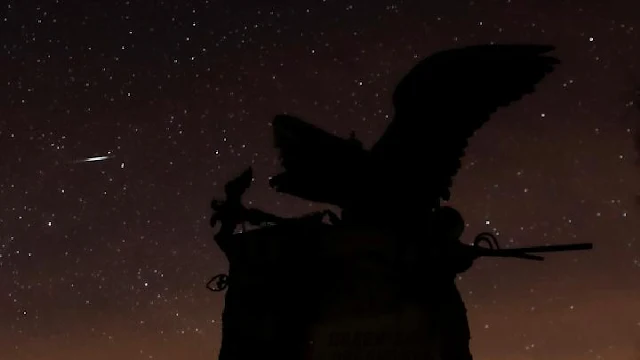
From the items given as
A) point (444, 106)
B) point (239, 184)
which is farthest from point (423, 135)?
point (239, 184)

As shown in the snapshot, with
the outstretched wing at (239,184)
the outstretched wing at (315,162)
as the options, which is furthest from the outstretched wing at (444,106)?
the outstretched wing at (239,184)

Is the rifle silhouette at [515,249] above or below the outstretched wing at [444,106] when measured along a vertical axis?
below

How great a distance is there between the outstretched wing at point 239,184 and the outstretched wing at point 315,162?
0.28 m

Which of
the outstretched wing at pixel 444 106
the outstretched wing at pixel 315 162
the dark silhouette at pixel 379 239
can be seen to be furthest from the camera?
the outstretched wing at pixel 315 162

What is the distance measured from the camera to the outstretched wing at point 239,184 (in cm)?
731

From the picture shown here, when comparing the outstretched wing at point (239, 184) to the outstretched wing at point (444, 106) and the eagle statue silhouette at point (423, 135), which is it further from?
the outstretched wing at point (444, 106)

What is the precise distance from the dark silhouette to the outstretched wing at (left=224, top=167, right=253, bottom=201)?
10mm

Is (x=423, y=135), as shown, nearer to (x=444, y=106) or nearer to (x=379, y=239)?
(x=444, y=106)

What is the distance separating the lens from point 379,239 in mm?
6770

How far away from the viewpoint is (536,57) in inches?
270

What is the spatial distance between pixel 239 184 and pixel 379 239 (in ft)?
4.99

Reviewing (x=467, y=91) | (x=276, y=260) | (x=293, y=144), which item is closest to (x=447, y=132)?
(x=467, y=91)

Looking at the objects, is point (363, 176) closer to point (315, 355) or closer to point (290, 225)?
point (290, 225)

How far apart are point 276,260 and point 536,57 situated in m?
3.06
